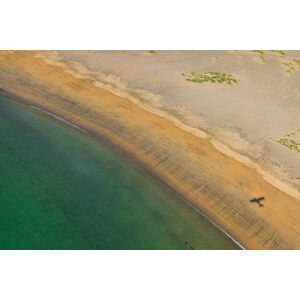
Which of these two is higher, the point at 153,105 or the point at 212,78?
the point at 212,78

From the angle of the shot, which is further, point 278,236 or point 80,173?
point 80,173

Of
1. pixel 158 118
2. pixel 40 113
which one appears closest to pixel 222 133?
pixel 158 118

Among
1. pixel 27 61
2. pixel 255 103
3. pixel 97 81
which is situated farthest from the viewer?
pixel 27 61

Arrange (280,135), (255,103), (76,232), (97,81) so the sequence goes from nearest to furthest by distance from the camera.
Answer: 1. (76,232)
2. (280,135)
3. (255,103)
4. (97,81)

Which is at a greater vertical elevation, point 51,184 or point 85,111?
point 85,111

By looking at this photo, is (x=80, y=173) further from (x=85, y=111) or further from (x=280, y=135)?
(x=280, y=135)

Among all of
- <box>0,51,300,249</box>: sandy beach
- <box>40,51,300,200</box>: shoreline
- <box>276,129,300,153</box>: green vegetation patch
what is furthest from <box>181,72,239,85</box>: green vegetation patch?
<box>276,129,300,153</box>: green vegetation patch

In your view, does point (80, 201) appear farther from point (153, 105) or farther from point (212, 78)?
point (212, 78)

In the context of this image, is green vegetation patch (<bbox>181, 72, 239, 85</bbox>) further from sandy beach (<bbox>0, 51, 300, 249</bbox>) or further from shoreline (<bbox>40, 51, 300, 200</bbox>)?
shoreline (<bbox>40, 51, 300, 200</bbox>)

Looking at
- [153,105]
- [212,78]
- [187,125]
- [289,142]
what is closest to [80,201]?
[187,125]
